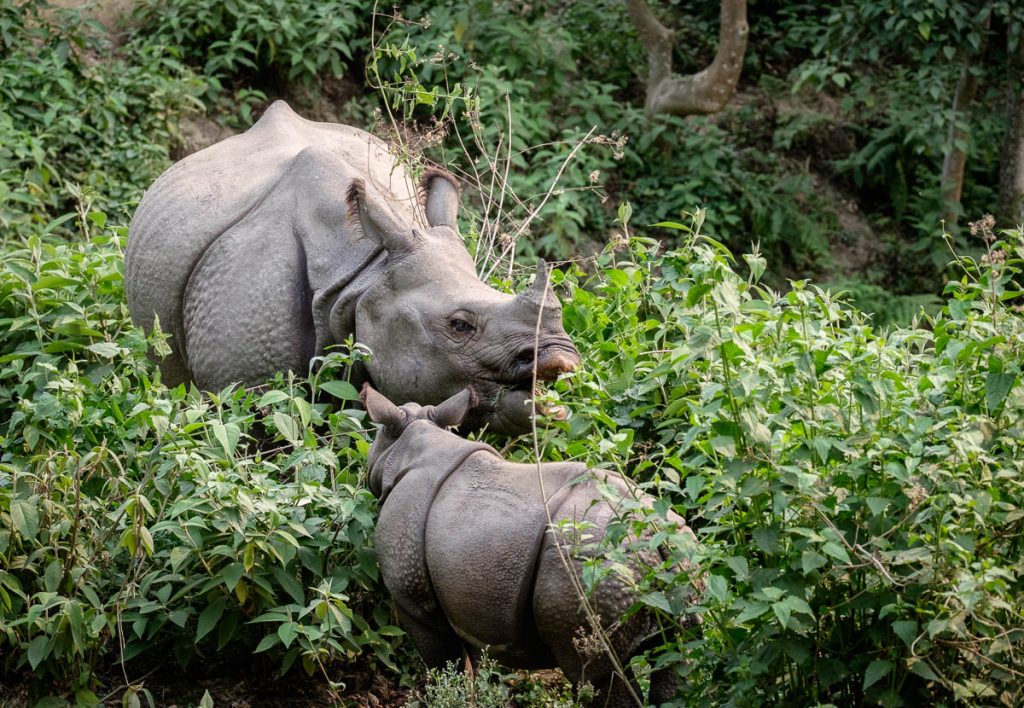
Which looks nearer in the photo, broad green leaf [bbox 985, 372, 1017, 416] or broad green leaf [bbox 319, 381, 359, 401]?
broad green leaf [bbox 985, 372, 1017, 416]

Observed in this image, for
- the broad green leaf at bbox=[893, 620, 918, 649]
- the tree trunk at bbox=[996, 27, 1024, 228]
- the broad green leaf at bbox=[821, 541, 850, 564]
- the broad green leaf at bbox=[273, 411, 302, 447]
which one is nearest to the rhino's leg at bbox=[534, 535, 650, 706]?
the broad green leaf at bbox=[821, 541, 850, 564]

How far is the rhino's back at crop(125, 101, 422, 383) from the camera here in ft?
20.9

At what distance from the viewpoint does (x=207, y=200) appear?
21.5 ft

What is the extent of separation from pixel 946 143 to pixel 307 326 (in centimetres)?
732

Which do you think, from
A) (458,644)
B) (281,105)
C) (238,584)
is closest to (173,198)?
(281,105)

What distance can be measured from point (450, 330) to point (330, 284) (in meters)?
0.61

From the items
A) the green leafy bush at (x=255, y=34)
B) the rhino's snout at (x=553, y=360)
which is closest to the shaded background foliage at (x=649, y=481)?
the rhino's snout at (x=553, y=360)

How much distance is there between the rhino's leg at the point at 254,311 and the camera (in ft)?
19.4

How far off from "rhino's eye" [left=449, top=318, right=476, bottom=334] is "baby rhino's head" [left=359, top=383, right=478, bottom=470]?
1.63 feet

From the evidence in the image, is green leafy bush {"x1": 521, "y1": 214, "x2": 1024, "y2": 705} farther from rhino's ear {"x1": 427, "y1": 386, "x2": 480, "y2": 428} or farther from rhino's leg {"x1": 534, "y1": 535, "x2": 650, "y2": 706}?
rhino's ear {"x1": 427, "y1": 386, "x2": 480, "y2": 428}

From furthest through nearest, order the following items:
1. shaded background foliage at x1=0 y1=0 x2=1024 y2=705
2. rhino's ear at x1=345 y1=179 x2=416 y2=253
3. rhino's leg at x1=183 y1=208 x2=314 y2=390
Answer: rhino's leg at x1=183 y1=208 x2=314 y2=390, rhino's ear at x1=345 y1=179 x2=416 y2=253, shaded background foliage at x1=0 y1=0 x2=1024 y2=705

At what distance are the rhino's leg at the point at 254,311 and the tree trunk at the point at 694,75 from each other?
6.39 metres

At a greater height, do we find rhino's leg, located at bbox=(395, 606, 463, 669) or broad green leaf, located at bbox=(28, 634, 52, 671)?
rhino's leg, located at bbox=(395, 606, 463, 669)

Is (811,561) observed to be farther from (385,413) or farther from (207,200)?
(207,200)
